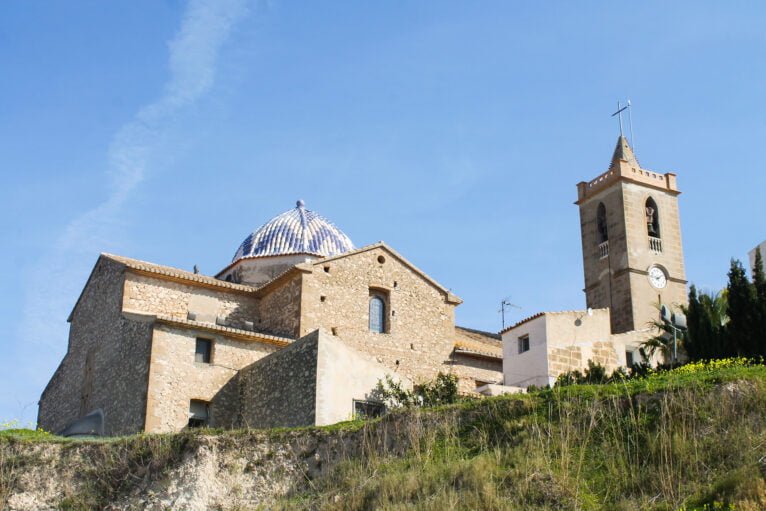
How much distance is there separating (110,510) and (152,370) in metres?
9.39

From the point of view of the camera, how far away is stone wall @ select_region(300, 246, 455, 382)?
105 ft

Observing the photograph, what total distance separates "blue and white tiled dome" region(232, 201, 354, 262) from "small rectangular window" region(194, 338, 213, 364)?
901cm

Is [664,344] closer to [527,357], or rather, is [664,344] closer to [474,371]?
[527,357]

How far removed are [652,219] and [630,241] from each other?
2623 millimetres

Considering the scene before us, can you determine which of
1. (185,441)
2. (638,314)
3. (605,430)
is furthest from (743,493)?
(638,314)

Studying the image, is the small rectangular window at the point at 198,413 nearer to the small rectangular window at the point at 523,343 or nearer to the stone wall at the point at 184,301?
the stone wall at the point at 184,301

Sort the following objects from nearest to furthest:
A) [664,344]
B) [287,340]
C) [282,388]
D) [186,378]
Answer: [282,388], [186,378], [287,340], [664,344]

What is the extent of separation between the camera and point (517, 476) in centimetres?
1447

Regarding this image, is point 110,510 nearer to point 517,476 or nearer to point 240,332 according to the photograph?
point 517,476

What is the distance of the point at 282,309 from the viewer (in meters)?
32.4

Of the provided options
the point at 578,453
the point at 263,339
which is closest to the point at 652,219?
the point at 263,339

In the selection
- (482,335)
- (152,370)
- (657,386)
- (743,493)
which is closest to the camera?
(743,493)

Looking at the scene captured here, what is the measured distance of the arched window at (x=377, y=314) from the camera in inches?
1304

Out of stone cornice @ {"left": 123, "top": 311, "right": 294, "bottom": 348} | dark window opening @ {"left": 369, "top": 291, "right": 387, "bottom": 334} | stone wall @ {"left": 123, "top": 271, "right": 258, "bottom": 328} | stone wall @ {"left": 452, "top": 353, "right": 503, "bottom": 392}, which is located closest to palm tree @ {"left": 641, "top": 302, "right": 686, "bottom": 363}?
stone wall @ {"left": 452, "top": 353, "right": 503, "bottom": 392}
